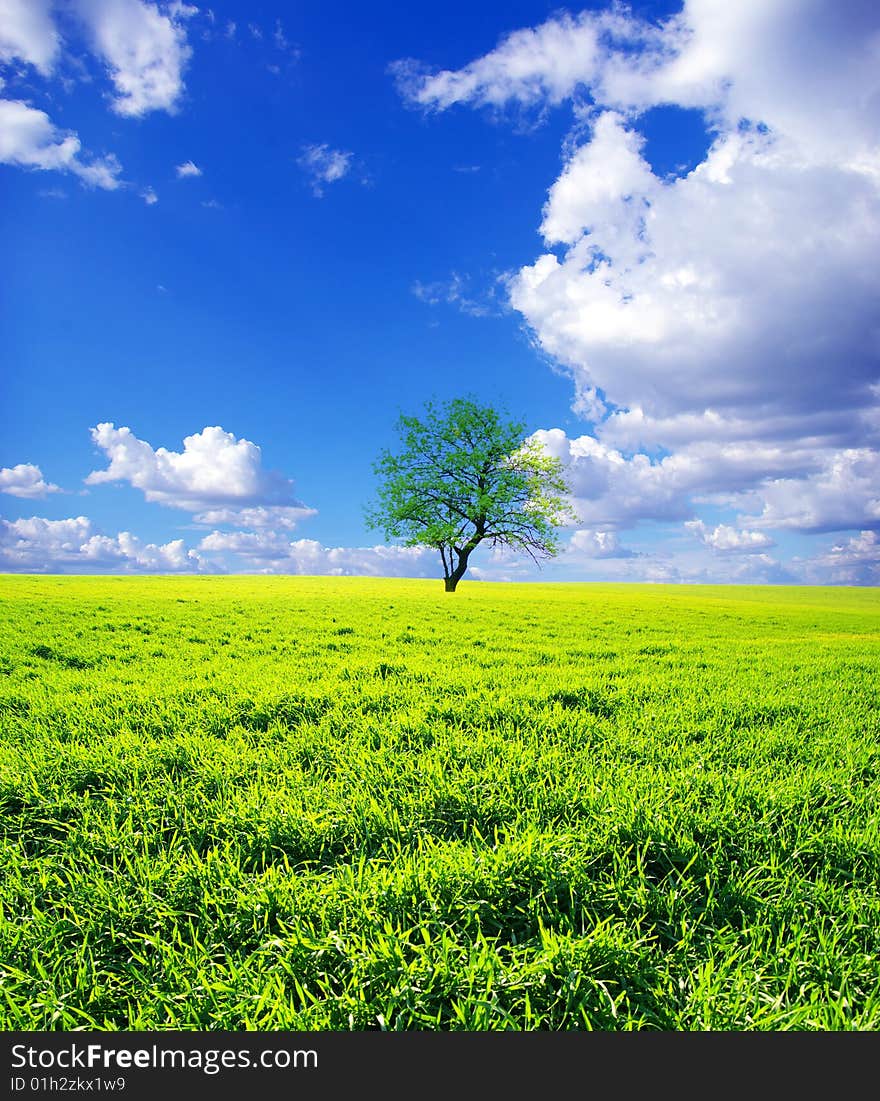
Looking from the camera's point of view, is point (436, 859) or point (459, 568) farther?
point (459, 568)

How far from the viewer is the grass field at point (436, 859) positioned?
7.95 ft

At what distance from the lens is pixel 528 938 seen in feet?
9.07

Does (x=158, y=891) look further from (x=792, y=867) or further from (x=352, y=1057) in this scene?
(x=792, y=867)

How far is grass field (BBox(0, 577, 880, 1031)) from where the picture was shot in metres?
2.42

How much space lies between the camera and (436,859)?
320 cm

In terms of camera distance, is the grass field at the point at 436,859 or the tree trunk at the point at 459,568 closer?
the grass field at the point at 436,859

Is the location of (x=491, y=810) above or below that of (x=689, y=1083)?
above

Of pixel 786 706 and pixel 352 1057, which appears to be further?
pixel 786 706

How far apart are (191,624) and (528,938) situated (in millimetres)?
14032

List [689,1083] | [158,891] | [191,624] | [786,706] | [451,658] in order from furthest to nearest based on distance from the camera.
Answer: [191,624]
[451,658]
[786,706]
[158,891]
[689,1083]

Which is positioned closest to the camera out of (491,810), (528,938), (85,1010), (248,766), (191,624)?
(85,1010)

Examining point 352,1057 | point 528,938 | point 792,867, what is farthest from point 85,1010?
point 792,867

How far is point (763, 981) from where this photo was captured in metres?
2.51

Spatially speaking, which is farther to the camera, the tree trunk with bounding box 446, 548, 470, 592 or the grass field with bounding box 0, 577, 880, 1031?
the tree trunk with bounding box 446, 548, 470, 592
